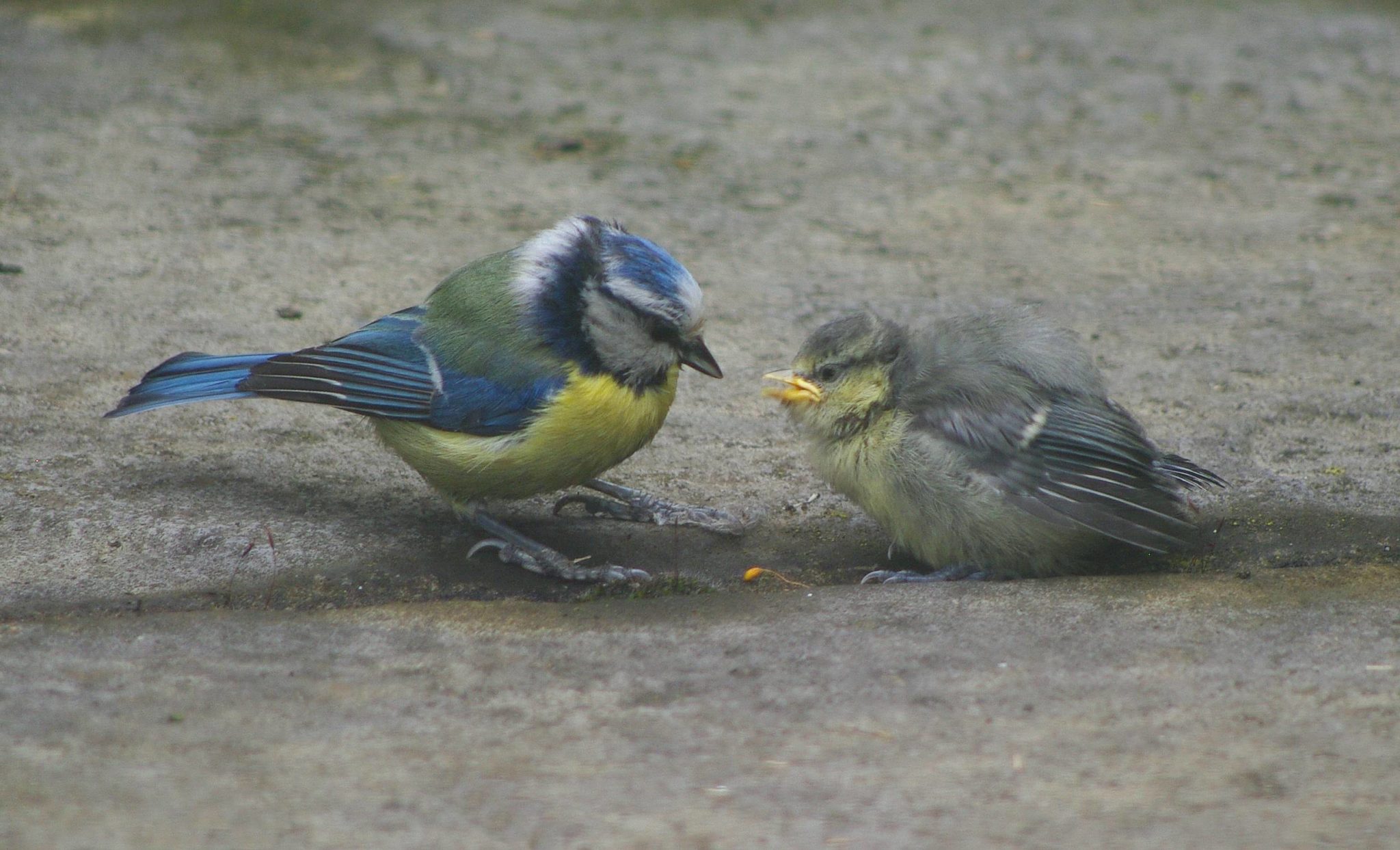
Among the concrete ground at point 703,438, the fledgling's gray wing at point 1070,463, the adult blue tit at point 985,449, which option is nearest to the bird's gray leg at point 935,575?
the adult blue tit at point 985,449

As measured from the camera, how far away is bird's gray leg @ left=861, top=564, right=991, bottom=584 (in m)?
3.38

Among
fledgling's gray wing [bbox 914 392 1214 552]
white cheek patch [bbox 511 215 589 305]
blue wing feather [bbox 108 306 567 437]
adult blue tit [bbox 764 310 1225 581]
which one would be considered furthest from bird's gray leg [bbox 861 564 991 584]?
white cheek patch [bbox 511 215 589 305]

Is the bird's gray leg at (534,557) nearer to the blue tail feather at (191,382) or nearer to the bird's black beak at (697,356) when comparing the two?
the bird's black beak at (697,356)

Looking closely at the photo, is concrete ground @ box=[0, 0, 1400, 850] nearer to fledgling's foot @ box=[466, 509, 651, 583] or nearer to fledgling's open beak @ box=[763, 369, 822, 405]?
fledgling's foot @ box=[466, 509, 651, 583]

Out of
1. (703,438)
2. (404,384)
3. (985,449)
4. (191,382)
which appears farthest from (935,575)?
(191,382)

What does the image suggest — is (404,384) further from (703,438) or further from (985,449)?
(985,449)

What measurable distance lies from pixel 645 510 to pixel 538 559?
0.39 meters

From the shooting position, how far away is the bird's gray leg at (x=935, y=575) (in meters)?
3.38

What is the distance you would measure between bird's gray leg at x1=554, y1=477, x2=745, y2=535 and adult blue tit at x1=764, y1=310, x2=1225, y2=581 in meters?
0.30

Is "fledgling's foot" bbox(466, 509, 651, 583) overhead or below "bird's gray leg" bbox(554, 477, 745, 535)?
below

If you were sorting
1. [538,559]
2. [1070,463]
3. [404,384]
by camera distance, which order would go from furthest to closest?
[404,384] < [538,559] < [1070,463]

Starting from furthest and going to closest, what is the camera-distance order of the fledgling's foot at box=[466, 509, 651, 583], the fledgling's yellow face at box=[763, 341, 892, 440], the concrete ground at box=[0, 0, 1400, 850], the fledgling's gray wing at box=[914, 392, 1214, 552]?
1. the fledgling's yellow face at box=[763, 341, 892, 440]
2. the fledgling's foot at box=[466, 509, 651, 583]
3. the fledgling's gray wing at box=[914, 392, 1214, 552]
4. the concrete ground at box=[0, 0, 1400, 850]

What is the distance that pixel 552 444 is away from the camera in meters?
3.36

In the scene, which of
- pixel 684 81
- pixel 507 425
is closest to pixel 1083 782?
pixel 507 425
